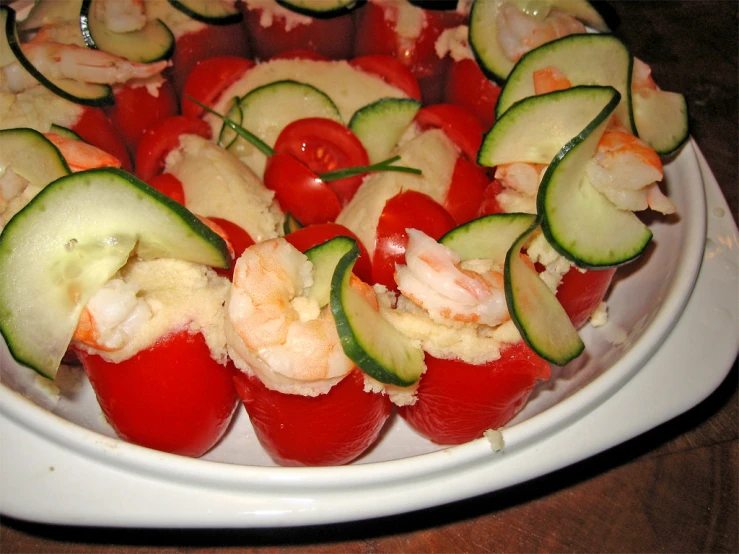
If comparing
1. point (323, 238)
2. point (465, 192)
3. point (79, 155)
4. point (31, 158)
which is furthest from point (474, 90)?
point (31, 158)

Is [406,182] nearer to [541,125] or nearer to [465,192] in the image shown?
[465,192]

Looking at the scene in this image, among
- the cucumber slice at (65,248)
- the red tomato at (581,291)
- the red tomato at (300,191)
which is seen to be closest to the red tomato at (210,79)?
the red tomato at (300,191)

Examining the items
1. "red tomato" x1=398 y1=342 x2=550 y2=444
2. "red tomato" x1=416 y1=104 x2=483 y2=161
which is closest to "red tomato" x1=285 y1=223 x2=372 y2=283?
"red tomato" x1=398 y1=342 x2=550 y2=444

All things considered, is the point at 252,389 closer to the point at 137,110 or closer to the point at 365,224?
the point at 365,224

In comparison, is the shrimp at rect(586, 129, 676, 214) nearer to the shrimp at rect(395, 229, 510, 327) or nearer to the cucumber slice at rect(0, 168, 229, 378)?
the shrimp at rect(395, 229, 510, 327)

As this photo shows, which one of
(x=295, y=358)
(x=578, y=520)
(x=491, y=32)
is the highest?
Answer: (x=491, y=32)

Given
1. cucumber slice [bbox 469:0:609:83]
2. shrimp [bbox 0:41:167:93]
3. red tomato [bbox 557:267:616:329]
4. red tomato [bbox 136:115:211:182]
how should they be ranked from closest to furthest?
red tomato [bbox 557:267:616:329] → shrimp [bbox 0:41:167:93] → red tomato [bbox 136:115:211:182] → cucumber slice [bbox 469:0:609:83]

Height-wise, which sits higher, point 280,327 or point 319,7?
point 319,7
